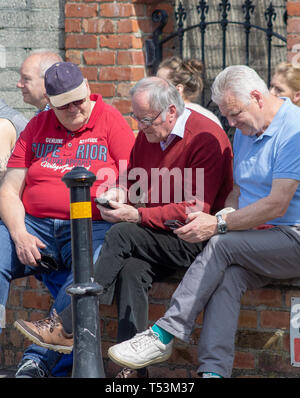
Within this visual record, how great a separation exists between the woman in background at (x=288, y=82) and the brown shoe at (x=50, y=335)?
2.14 meters

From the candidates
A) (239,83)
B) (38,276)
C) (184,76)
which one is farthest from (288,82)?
(38,276)

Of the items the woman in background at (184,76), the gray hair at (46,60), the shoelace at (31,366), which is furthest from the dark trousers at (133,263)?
the gray hair at (46,60)

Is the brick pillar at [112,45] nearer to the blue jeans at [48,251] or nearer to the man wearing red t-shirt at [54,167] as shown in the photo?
the man wearing red t-shirt at [54,167]

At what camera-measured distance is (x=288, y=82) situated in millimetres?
5074

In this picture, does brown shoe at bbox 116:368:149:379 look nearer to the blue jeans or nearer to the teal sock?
the teal sock

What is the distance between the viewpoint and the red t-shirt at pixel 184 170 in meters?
4.07

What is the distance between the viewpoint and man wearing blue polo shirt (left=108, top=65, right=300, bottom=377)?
148 inches

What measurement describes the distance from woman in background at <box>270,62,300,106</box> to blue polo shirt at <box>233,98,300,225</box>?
101 centimetres

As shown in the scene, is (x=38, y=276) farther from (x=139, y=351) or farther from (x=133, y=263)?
(x=139, y=351)

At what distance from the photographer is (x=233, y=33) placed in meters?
6.71

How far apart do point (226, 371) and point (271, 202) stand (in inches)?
32.7

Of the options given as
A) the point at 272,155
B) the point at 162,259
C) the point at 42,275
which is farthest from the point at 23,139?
the point at 272,155

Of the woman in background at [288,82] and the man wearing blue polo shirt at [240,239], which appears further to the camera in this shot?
the woman in background at [288,82]
